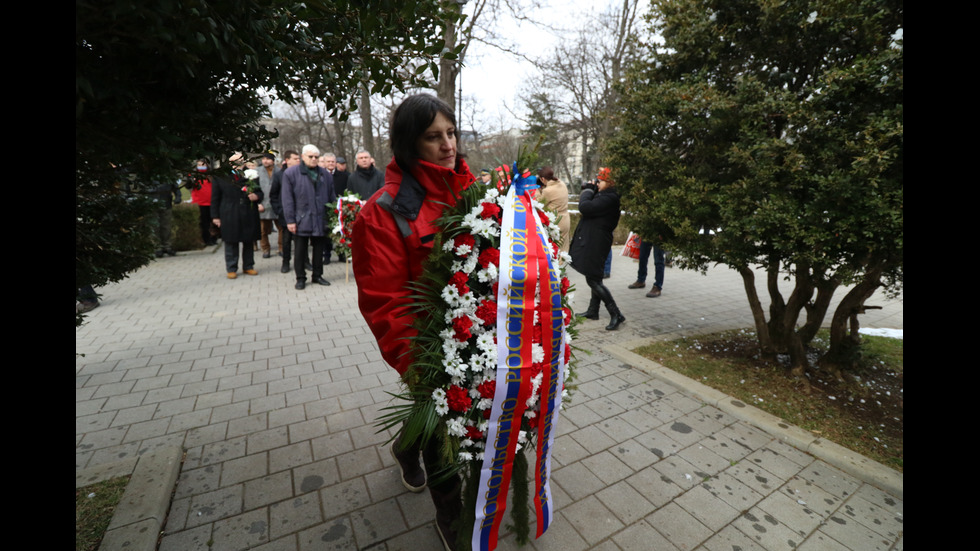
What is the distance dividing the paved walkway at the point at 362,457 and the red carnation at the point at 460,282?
1.36 m

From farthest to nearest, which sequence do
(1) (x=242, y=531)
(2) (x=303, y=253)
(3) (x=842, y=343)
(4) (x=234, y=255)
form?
1. (4) (x=234, y=255)
2. (2) (x=303, y=253)
3. (3) (x=842, y=343)
4. (1) (x=242, y=531)

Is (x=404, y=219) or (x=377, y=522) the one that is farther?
(x=377, y=522)

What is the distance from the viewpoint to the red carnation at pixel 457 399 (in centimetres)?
172

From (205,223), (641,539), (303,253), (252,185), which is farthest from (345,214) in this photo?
(641,539)

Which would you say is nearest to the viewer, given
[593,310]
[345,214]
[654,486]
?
[654,486]

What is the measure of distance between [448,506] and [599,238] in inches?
165

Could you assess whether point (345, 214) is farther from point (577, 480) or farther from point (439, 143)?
point (577, 480)

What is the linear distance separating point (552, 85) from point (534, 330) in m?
25.4

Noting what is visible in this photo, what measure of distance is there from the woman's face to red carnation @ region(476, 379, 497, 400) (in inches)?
37.8

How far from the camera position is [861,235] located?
2.85 metres

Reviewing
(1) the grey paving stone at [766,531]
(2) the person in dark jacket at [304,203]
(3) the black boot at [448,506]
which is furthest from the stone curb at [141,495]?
(2) the person in dark jacket at [304,203]

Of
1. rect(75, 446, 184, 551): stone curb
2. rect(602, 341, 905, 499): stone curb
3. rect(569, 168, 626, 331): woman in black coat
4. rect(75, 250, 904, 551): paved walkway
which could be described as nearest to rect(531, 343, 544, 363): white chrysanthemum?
rect(75, 250, 904, 551): paved walkway

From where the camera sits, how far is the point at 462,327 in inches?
68.9
